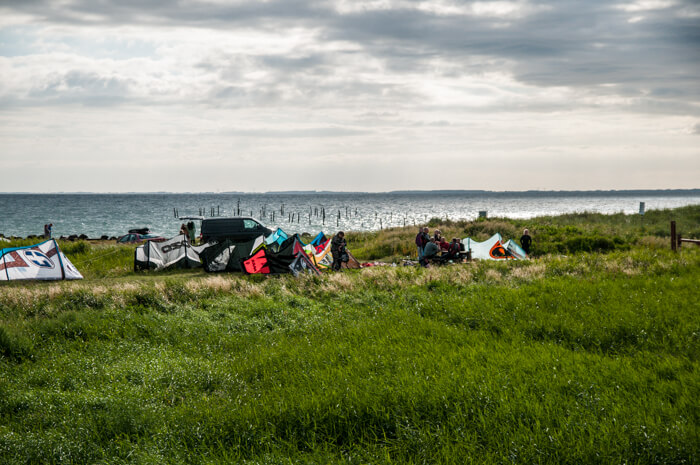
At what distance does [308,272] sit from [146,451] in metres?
12.0

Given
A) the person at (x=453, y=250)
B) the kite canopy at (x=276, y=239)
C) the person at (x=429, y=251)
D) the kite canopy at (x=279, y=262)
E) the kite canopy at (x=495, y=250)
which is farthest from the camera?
the kite canopy at (x=276, y=239)

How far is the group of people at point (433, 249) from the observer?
19.6 meters

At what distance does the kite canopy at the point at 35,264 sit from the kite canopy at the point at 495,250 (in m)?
15.8

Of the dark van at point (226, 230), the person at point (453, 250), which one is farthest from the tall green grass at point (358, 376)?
the dark van at point (226, 230)

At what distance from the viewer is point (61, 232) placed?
67438 mm

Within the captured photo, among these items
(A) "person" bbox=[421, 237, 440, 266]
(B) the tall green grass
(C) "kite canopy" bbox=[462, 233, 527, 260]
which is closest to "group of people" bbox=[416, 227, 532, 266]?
(A) "person" bbox=[421, 237, 440, 266]

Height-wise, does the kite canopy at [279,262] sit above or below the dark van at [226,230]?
below

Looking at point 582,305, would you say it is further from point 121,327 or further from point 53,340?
point 53,340

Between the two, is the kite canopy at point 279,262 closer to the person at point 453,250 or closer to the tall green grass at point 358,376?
the tall green grass at point 358,376

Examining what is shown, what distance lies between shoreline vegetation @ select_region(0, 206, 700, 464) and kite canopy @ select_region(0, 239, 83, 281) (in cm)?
482

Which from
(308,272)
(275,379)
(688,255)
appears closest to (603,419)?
(275,379)

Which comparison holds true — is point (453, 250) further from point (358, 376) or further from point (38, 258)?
point (38, 258)

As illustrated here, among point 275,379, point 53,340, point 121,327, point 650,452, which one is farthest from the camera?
point 121,327

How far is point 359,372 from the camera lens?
306 inches
